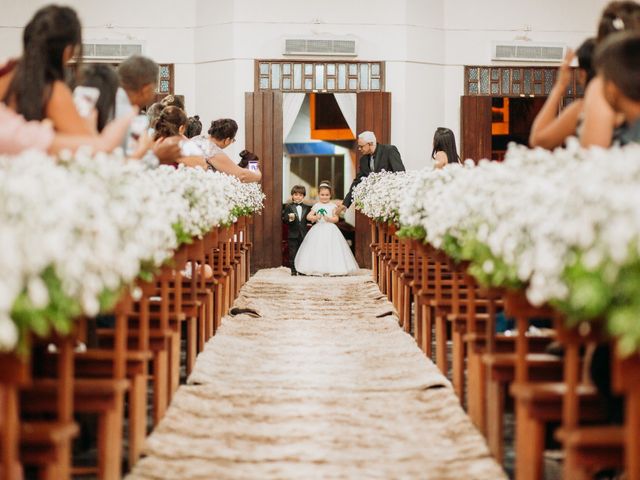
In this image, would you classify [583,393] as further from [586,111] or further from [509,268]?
[586,111]

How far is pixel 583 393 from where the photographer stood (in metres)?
3.37

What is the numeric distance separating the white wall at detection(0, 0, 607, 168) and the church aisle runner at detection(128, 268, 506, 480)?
5679mm

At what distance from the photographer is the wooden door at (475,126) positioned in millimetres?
12969

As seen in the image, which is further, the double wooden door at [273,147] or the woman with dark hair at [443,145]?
the double wooden door at [273,147]

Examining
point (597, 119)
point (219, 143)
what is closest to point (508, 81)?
point (219, 143)

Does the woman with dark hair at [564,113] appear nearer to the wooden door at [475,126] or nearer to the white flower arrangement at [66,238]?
→ the white flower arrangement at [66,238]

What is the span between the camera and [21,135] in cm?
368

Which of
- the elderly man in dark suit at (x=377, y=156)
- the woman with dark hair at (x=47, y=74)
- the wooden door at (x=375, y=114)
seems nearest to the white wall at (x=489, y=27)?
the wooden door at (x=375, y=114)

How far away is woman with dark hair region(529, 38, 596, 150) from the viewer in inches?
168

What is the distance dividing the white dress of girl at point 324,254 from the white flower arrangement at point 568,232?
863 centimetres

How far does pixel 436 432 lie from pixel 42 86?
215 centimetres

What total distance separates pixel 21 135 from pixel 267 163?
9422 millimetres

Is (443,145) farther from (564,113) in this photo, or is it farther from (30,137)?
(30,137)

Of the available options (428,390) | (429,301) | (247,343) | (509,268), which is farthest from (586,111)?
(247,343)
